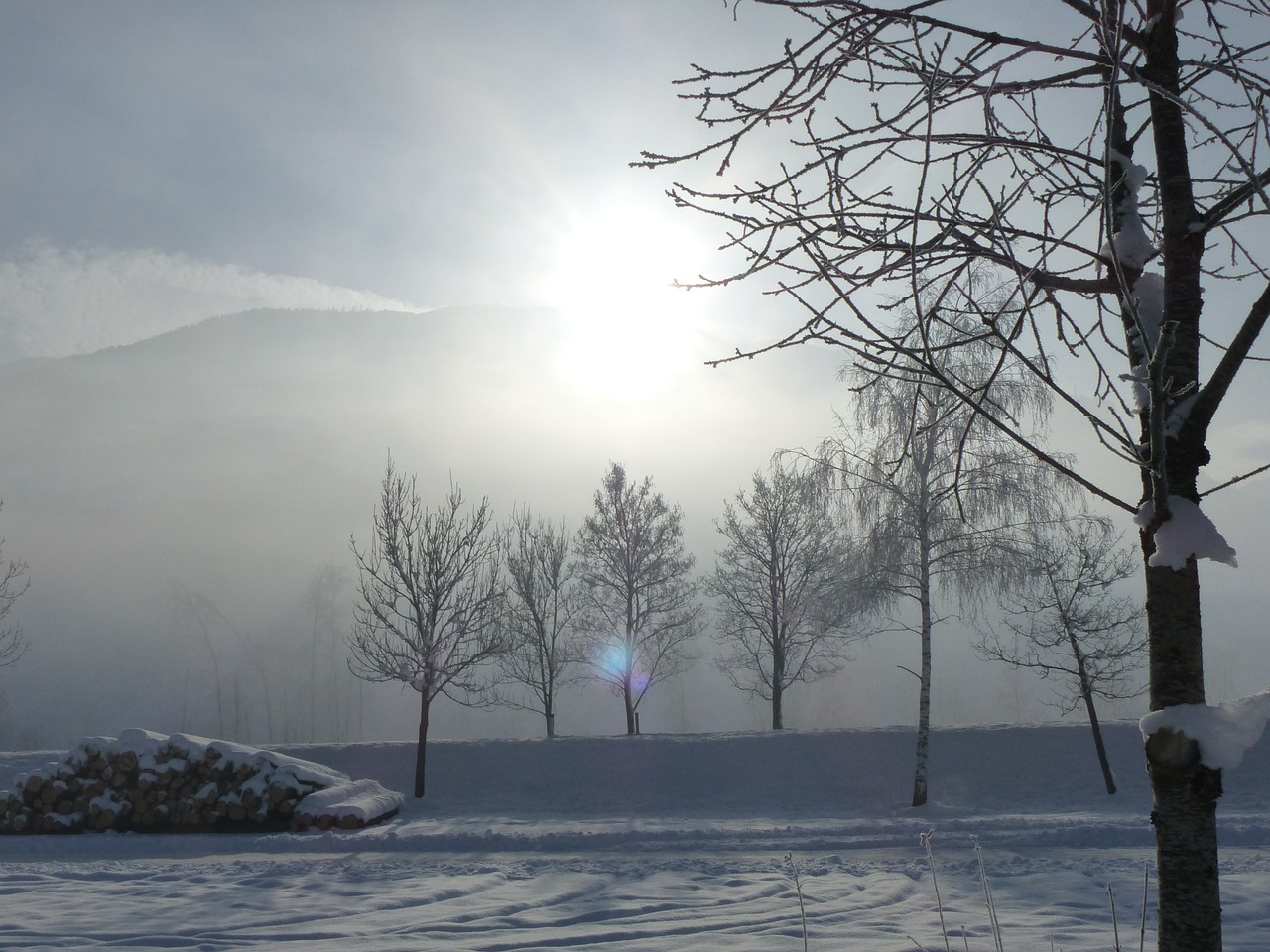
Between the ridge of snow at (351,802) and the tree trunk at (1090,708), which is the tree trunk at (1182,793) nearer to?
the ridge of snow at (351,802)

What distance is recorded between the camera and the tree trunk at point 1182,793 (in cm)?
223

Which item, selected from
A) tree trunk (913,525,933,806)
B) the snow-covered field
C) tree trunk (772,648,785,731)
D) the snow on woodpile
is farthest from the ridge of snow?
tree trunk (772,648,785,731)

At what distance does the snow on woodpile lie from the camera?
40.6ft

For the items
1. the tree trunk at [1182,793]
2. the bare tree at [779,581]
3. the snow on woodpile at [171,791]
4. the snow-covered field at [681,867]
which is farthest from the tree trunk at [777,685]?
the tree trunk at [1182,793]

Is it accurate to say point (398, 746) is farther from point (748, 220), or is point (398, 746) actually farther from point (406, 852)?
point (748, 220)

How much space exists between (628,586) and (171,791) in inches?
587

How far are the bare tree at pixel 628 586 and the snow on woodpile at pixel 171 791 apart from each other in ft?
44.4

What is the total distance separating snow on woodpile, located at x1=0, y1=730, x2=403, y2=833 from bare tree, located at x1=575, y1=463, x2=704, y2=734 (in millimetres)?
13536

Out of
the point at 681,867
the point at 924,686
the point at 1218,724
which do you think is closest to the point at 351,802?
the point at 681,867

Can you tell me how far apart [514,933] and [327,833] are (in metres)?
7.02

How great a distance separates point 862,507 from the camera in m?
16.6

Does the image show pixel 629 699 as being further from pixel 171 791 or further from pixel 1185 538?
pixel 1185 538

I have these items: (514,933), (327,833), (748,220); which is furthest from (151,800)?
(748,220)

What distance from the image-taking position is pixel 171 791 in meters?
12.7
